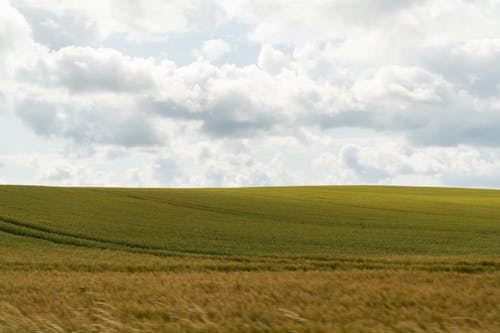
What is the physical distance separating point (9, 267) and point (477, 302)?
17.9 meters

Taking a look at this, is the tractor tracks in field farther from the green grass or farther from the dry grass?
the dry grass

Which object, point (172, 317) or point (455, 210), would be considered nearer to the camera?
point (172, 317)

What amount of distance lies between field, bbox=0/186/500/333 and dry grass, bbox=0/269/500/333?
0.03 metres

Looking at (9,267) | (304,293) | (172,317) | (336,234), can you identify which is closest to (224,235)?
(336,234)

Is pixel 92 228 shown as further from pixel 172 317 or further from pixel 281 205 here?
pixel 172 317

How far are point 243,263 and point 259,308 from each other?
52.2 feet

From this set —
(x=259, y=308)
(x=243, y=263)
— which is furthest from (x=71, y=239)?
(x=259, y=308)

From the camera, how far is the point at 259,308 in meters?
8.30

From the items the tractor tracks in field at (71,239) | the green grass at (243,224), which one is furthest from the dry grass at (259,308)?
the green grass at (243,224)

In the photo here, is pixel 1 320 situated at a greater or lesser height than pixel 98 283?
greater

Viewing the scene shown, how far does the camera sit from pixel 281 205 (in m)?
53.9

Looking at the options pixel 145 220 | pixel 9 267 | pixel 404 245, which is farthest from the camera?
pixel 145 220

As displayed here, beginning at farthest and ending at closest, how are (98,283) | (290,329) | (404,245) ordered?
(404,245) → (98,283) → (290,329)

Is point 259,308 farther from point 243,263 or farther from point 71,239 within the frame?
point 71,239
